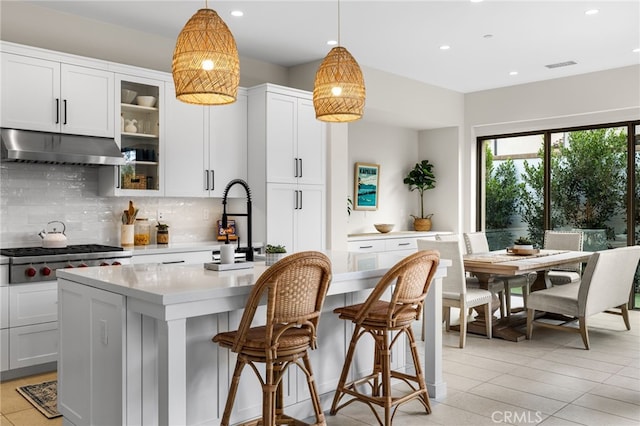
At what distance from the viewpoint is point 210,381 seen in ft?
8.66

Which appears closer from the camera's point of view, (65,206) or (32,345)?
(32,345)

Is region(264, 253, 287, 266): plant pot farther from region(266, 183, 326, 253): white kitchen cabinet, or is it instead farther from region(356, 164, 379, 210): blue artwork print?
region(356, 164, 379, 210): blue artwork print

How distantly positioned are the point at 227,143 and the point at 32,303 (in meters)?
2.31

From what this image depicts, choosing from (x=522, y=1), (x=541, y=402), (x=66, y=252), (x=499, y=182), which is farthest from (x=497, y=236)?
(x=66, y=252)

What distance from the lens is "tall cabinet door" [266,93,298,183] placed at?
5.31 m

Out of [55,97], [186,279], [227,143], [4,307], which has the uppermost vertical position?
[55,97]

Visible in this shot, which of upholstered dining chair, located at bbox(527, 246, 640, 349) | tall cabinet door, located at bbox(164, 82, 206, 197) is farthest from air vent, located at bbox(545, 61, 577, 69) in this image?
tall cabinet door, located at bbox(164, 82, 206, 197)

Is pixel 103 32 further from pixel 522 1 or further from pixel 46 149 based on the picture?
pixel 522 1

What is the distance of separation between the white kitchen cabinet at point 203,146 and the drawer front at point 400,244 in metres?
2.27

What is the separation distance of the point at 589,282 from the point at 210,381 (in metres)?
3.42

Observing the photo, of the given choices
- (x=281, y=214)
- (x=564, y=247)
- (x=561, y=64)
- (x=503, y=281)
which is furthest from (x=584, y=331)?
(x=561, y=64)

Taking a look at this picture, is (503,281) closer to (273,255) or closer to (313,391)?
(273,255)

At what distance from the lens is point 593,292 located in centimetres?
459

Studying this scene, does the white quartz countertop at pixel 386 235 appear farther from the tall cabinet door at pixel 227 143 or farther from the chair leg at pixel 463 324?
the chair leg at pixel 463 324
